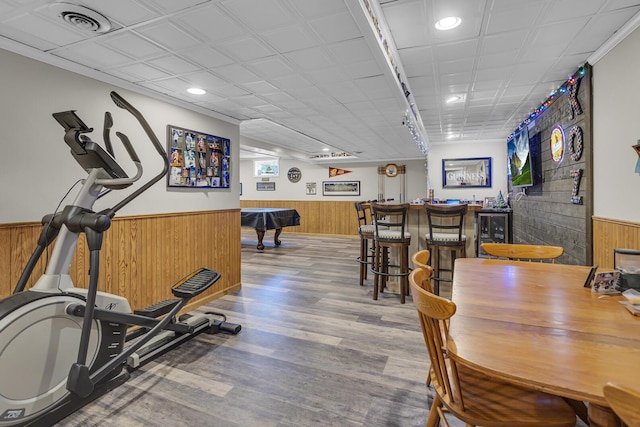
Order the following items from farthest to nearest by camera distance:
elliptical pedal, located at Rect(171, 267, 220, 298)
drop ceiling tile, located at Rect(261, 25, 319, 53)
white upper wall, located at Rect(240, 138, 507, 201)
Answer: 1. white upper wall, located at Rect(240, 138, 507, 201)
2. elliptical pedal, located at Rect(171, 267, 220, 298)
3. drop ceiling tile, located at Rect(261, 25, 319, 53)

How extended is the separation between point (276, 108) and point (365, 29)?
6.77 ft

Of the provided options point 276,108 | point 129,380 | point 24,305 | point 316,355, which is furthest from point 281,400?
point 276,108

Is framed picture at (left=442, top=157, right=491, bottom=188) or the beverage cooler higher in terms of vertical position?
framed picture at (left=442, top=157, right=491, bottom=188)

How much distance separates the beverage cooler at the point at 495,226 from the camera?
5773 mm

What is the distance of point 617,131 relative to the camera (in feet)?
8.75

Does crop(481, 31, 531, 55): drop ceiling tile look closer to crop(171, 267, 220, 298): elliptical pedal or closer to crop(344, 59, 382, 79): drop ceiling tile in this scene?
crop(344, 59, 382, 79): drop ceiling tile

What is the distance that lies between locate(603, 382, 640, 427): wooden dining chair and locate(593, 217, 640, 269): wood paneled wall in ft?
8.40

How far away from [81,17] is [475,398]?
285cm

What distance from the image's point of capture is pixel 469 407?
3.81ft

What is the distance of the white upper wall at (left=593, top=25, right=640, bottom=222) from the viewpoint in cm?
244

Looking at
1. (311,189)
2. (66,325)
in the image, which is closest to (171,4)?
(66,325)

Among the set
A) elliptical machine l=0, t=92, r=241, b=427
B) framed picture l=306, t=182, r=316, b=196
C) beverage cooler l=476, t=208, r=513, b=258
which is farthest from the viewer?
framed picture l=306, t=182, r=316, b=196

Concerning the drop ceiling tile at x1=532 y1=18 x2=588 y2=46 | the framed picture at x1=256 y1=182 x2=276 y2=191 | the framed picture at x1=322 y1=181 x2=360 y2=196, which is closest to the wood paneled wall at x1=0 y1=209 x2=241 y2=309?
the drop ceiling tile at x1=532 y1=18 x2=588 y2=46

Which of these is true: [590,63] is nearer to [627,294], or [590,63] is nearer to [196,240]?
[627,294]
